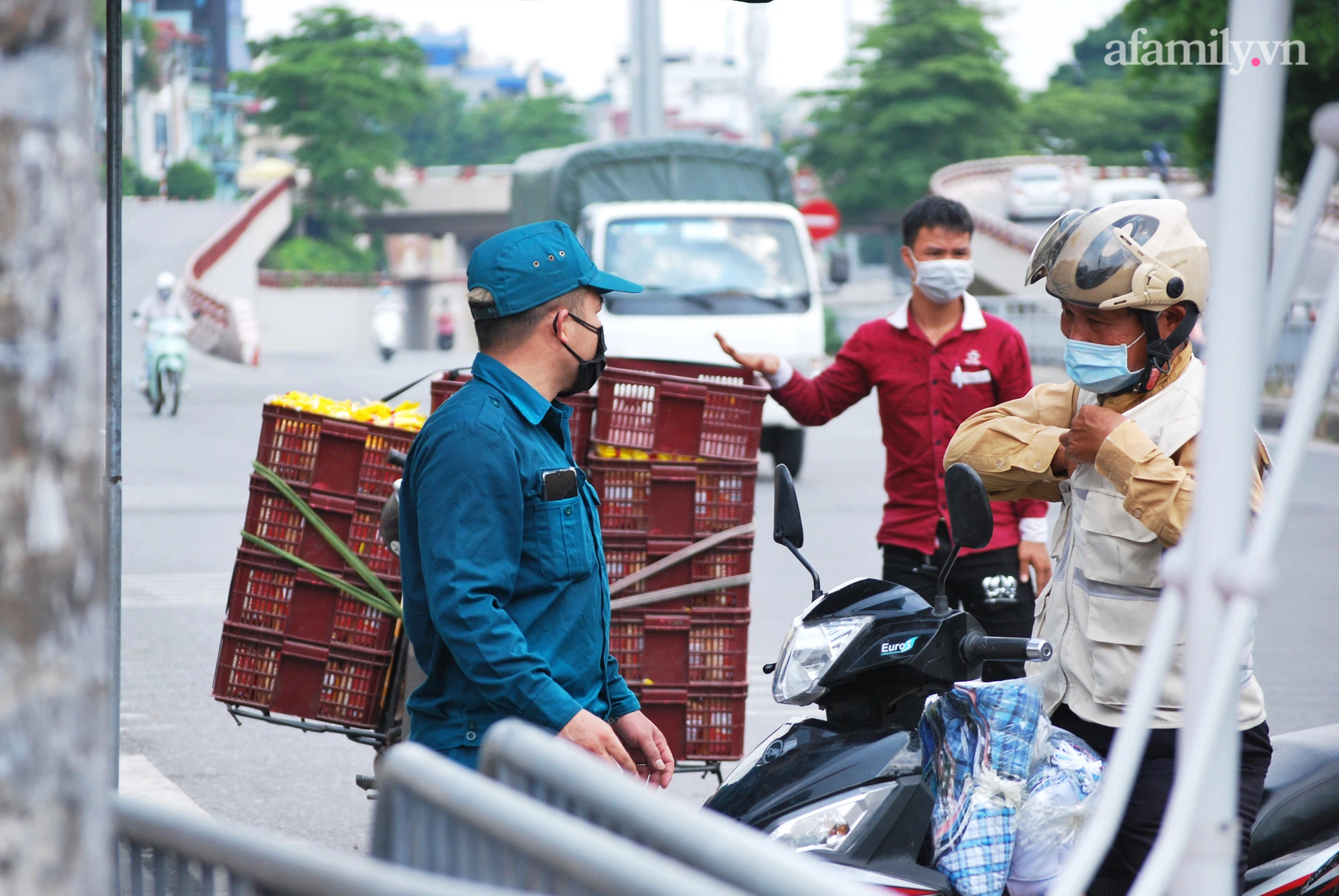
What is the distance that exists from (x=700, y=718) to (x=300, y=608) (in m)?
1.14

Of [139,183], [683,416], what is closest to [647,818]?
[683,416]

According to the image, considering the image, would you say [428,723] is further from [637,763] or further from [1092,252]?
[1092,252]

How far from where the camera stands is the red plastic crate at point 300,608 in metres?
4.11

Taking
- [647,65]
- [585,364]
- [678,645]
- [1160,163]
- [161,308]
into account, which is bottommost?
[161,308]

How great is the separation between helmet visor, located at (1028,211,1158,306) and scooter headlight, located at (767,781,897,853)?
0.97 m

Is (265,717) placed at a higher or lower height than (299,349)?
higher

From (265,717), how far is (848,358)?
2110 mm

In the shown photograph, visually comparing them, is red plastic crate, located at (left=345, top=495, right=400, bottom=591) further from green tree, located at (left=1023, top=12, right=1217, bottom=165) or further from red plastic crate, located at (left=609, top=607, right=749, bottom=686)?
green tree, located at (left=1023, top=12, right=1217, bottom=165)

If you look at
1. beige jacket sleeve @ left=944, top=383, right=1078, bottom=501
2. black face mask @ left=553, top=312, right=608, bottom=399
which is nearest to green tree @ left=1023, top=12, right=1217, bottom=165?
beige jacket sleeve @ left=944, top=383, right=1078, bottom=501

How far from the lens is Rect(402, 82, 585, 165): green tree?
307ft

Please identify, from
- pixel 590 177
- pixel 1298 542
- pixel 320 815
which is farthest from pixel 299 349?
pixel 320 815

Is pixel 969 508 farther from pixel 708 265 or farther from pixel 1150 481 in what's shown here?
pixel 708 265

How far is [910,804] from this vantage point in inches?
107

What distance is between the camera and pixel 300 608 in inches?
162
